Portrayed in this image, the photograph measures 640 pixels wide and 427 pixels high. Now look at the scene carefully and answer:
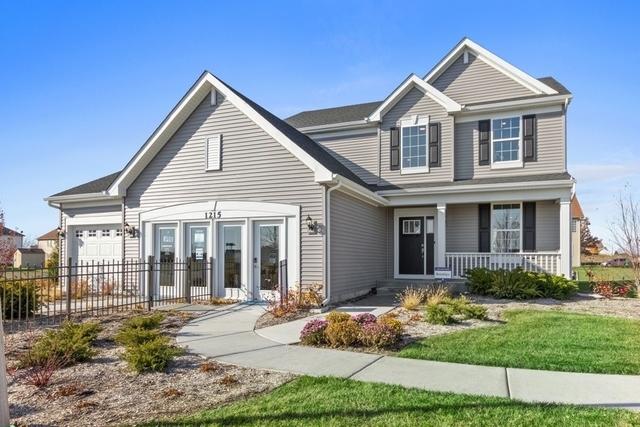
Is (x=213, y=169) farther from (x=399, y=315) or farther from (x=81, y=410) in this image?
(x=81, y=410)

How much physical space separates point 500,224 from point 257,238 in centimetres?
867

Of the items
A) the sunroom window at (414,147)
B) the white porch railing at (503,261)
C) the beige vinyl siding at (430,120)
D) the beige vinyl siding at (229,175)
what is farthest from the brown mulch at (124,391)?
the sunroom window at (414,147)

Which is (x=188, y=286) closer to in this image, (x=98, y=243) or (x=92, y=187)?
(x=98, y=243)

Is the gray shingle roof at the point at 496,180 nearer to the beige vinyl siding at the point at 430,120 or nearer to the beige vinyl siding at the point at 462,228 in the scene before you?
the beige vinyl siding at the point at 430,120

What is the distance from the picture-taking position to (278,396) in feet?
16.3

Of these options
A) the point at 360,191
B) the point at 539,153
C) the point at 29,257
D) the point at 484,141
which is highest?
the point at 484,141

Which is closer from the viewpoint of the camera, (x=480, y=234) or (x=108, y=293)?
(x=108, y=293)

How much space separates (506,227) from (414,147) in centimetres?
434

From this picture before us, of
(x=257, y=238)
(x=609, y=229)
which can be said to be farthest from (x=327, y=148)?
(x=609, y=229)

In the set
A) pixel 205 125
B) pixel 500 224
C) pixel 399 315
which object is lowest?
pixel 399 315

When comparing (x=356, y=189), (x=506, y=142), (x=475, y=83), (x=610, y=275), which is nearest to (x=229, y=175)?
(x=356, y=189)

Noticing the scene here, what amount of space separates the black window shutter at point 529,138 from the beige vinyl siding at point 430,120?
245 centimetres

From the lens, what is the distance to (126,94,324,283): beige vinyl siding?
12117 millimetres

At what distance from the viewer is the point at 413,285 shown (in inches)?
587
